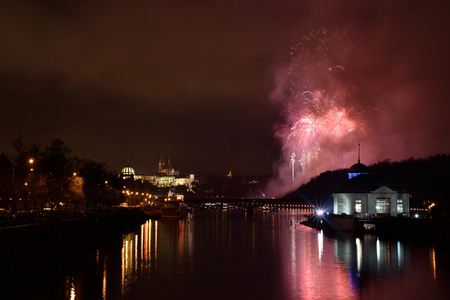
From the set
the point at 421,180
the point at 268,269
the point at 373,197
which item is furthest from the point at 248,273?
the point at 421,180

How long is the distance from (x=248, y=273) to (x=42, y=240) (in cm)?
2158

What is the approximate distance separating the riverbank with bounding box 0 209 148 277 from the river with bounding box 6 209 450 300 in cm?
213

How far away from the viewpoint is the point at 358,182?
10700cm

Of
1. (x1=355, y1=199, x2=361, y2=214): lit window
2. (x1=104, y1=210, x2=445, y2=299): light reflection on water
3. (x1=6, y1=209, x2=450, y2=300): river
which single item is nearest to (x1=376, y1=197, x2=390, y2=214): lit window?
(x1=355, y1=199, x2=361, y2=214): lit window

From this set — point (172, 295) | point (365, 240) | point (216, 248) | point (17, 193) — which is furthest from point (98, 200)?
point (172, 295)

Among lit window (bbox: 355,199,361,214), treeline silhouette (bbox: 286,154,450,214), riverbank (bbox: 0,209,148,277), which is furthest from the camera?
lit window (bbox: 355,199,361,214)

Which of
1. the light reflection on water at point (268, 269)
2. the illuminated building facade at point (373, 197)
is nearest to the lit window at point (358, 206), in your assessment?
the illuminated building facade at point (373, 197)

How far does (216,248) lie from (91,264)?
21.8 meters

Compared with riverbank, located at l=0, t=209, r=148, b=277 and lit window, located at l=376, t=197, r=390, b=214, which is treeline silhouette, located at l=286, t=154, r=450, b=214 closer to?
lit window, located at l=376, t=197, r=390, b=214

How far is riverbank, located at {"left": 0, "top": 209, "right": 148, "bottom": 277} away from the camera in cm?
4350

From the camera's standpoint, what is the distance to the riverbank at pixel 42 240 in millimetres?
43500

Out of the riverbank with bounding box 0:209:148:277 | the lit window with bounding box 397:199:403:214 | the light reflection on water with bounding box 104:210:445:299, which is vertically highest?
the lit window with bounding box 397:199:403:214

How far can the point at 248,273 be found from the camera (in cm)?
4912

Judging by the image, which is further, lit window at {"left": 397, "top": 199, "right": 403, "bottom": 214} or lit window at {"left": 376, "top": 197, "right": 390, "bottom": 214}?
lit window at {"left": 376, "top": 197, "right": 390, "bottom": 214}
